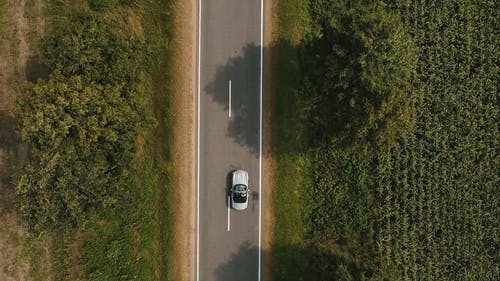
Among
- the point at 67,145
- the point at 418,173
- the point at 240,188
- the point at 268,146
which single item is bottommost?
the point at 240,188

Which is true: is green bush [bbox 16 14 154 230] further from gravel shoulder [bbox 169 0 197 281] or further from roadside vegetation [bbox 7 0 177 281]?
gravel shoulder [bbox 169 0 197 281]

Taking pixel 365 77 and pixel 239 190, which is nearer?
pixel 365 77

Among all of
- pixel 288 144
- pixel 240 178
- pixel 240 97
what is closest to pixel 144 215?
pixel 240 178

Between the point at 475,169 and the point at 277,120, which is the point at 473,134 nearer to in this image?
the point at 475,169

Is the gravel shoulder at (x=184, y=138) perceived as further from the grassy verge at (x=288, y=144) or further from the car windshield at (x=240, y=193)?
the grassy verge at (x=288, y=144)

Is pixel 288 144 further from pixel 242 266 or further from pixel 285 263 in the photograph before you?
pixel 242 266

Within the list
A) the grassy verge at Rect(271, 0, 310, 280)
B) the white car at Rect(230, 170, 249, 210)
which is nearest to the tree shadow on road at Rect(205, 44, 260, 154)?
the grassy verge at Rect(271, 0, 310, 280)

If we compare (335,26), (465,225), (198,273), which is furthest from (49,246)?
(465,225)

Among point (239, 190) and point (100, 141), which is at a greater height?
point (100, 141)
